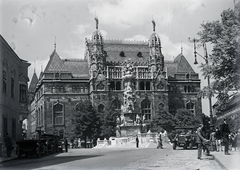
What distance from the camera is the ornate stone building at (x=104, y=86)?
7806 cm

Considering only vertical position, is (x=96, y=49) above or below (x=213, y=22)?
above

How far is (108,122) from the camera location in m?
69.4

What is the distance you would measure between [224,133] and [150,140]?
25.6 metres

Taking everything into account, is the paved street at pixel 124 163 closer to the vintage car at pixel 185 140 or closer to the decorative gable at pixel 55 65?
the vintage car at pixel 185 140

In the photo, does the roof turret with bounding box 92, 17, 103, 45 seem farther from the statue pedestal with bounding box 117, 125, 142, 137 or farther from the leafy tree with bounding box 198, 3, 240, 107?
the leafy tree with bounding box 198, 3, 240, 107

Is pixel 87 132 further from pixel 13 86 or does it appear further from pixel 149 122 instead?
pixel 13 86

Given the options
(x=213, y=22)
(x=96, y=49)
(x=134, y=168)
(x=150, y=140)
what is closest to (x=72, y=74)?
(x=96, y=49)

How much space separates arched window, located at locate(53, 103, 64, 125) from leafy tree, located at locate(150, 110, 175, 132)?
57.2 ft

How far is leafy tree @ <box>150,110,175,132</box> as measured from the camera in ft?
235

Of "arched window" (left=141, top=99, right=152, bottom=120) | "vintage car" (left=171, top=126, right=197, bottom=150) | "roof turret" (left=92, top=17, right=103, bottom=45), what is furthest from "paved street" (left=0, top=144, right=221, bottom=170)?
"roof turret" (left=92, top=17, right=103, bottom=45)

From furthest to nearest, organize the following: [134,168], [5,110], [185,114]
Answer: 1. [185,114]
2. [5,110]
3. [134,168]

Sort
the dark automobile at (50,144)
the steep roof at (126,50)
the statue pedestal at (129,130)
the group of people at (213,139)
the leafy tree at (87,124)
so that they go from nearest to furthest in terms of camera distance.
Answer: the group of people at (213,139), the dark automobile at (50,144), the statue pedestal at (129,130), the leafy tree at (87,124), the steep roof at (126,50)

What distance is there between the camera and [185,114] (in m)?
74.2

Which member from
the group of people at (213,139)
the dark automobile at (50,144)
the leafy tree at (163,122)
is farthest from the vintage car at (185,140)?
the leafy tree at (163,122)
